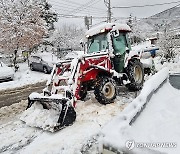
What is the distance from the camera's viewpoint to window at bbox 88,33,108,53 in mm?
7292

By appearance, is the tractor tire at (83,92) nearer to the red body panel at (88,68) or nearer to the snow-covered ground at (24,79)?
the red body panel at (88,68)

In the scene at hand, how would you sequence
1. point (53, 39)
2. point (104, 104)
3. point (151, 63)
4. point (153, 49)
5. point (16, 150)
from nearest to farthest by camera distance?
point (16, 150)
point (104, 104)
point (151, 63)
point (153, 49)
point (53, 39)

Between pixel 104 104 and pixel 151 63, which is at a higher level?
pixel 151 63

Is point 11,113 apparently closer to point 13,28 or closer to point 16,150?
point 16,150

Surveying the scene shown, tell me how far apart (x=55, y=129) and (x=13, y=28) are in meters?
14.5

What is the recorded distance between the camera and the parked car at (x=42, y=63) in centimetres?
1672

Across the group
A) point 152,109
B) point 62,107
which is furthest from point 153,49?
point 152,109

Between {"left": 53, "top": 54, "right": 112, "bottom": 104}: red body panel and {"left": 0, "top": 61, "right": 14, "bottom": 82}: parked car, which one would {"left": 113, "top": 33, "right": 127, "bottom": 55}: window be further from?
{"left": 0, "top": 61, "right": 14, "bottom": 82}: parked car

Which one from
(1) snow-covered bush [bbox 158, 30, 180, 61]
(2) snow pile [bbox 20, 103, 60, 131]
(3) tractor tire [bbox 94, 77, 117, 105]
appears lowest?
(2) snow pile [bbox 20, 103, 60, 131]

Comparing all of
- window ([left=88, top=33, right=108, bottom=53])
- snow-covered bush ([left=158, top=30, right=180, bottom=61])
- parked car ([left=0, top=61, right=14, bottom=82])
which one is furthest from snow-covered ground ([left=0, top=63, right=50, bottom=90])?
snow-covered bush ([left=158, top=30, right=180, bottom=61])

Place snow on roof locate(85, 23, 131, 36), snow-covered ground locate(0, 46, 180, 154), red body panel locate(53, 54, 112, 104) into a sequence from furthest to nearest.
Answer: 1. snow on roof locate(85, 23, 131, 36)
2. red body panel locate(53, 54, 112, 104)
3. snow-covered ground locate(0, 46, 180, 154)

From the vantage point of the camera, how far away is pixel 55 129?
4.76 meters

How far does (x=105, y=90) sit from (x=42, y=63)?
1141cm

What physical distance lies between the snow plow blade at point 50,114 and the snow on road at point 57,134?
0.13 meters
